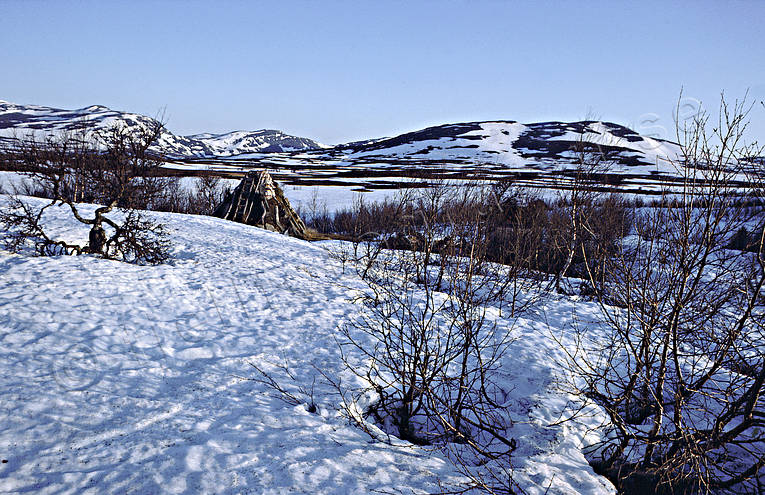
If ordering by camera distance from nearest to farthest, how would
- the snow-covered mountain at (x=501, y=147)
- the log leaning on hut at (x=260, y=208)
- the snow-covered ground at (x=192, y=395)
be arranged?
1. the snow-covered ground at (x=192, y=395)
2. the log leaning on hut at (x=260, y=208)
3. the snow-covered mountain at (x=501, y=147)

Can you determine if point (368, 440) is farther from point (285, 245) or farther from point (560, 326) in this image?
point (285, 245)

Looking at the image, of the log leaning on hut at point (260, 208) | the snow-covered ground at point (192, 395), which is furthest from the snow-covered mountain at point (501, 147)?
the snow-covered ground at point (192, 395)

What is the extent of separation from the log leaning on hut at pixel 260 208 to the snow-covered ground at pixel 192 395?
11.0 metres

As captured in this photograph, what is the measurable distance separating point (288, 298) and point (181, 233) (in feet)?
23.3

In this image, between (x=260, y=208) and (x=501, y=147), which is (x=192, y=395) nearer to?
(x=260, y=208)

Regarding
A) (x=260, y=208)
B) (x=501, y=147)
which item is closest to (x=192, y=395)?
(x=260, y=208)

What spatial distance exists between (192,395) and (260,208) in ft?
52.9

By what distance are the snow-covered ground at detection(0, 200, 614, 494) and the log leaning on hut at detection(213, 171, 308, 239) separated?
10953 mm

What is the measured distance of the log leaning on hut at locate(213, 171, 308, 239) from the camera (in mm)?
19750

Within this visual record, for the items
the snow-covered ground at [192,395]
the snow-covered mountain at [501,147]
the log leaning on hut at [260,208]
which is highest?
the snow-covered mountain at [501,147]

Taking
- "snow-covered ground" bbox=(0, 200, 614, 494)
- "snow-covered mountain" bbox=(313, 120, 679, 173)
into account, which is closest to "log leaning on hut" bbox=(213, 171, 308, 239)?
"snow-covered ground" bbox=(0, 200, 614, 494)

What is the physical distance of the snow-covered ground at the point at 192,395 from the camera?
3553mm

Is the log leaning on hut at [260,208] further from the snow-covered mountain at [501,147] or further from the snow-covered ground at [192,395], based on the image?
the snow-covered mountain at [501,147]

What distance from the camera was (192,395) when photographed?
15.6ft
